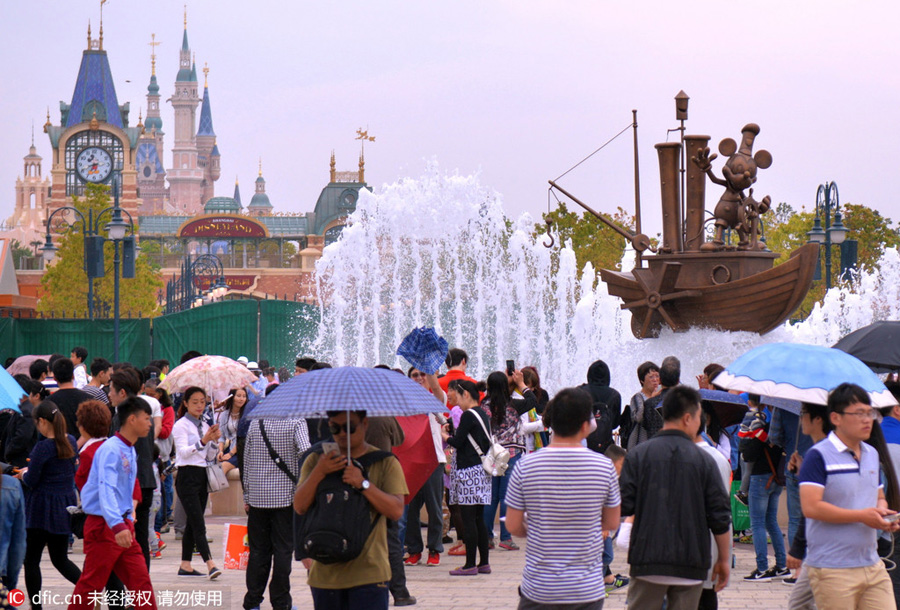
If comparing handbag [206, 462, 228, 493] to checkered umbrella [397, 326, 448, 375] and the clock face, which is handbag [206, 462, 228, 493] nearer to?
checkered umbrella [397, 326, 448, 375]

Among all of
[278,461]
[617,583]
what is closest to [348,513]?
[278,461]

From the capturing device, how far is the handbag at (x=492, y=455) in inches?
372

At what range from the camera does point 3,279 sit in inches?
2234

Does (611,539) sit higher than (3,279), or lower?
lower

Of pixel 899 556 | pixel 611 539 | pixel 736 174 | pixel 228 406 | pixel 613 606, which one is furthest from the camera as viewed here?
pixel 736 174

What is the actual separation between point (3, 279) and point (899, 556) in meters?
55.9

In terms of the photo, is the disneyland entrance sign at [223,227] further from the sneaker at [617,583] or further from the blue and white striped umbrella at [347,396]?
the blue and white striped umbrella at [347,396]

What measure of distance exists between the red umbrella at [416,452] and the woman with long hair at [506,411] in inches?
62.2

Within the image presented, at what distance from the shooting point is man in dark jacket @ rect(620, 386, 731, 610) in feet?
16.8

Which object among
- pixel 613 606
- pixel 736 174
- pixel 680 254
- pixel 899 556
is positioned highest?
pixel 736 174

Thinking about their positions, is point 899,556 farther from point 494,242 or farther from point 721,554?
point 494,242

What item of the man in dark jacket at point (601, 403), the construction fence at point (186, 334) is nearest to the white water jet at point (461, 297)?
the construction fence at point (186, 334)

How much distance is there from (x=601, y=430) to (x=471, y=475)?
3.72 feet

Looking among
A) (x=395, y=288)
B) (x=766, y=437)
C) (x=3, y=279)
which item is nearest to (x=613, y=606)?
(x=766, y=437)
